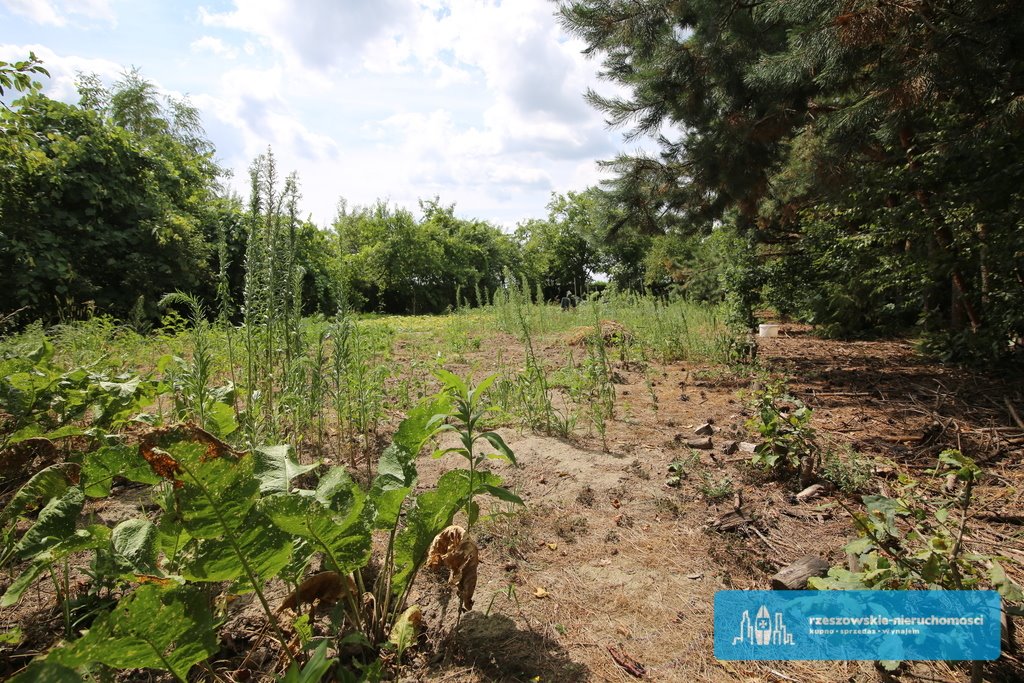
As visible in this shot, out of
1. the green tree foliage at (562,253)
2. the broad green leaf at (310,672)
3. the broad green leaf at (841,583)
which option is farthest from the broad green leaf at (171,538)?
the green tree foliage at (562,253)

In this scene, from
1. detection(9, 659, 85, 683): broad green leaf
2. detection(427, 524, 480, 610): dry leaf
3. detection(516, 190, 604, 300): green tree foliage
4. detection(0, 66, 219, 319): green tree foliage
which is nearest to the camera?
detection(9, 659, 85, 683): broad green leaf

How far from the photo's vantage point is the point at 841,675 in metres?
1.28

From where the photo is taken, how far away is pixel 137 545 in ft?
4.06

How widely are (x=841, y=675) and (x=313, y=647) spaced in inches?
54.7

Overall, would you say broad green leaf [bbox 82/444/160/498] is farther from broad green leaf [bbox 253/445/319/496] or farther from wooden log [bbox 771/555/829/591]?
wooden log [bbox 771/555/829/591]

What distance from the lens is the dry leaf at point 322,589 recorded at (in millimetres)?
1363

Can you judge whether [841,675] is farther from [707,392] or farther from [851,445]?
[707,392]

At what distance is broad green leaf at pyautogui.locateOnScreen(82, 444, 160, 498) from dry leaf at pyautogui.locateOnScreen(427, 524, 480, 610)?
0.83 metres

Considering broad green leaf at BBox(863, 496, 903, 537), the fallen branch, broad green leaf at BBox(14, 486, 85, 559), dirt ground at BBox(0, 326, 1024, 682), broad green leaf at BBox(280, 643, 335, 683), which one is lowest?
the fallen branch

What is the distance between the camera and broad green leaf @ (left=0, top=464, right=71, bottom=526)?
131cm

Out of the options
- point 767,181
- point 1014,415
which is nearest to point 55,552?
point 1014,415

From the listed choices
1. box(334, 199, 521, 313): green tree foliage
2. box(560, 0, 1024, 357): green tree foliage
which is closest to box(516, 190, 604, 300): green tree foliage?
box(334, 199, 521, 313): green tree foliage

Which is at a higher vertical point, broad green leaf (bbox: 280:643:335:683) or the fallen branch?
broad green leaf (bbox: 280:643:335:683)

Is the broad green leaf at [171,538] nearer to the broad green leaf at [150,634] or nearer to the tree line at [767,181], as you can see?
the broad green leaf at [150,634]
